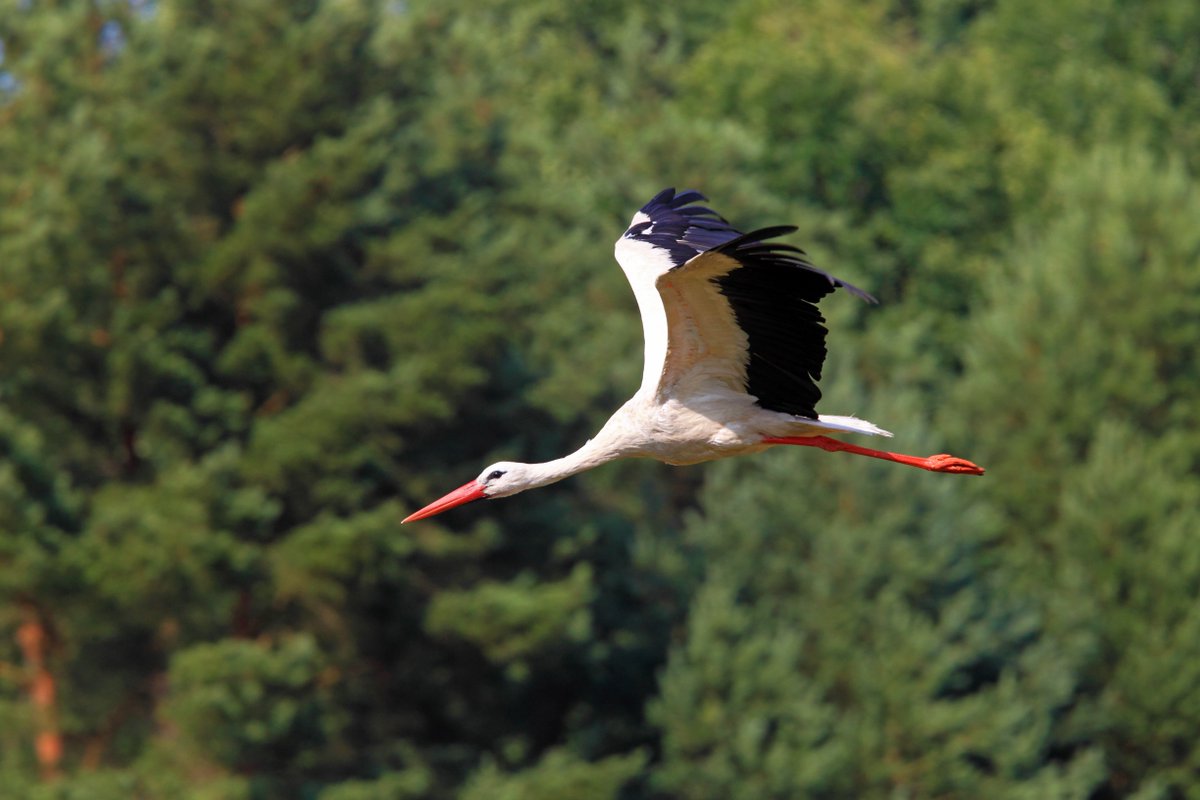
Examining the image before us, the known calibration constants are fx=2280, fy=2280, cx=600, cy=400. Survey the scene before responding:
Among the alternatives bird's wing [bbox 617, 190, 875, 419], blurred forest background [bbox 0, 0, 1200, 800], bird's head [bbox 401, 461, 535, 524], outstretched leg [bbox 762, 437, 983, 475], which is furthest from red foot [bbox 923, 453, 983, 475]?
blurred forest background [bbox 0, 0, 1200, 800]

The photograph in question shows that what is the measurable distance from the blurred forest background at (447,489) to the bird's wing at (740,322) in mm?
13557

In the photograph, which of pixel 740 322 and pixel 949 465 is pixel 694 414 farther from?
pixel 949 465

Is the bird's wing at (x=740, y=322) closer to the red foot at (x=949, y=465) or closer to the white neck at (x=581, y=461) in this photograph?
the white neck at (x=581, y=461)

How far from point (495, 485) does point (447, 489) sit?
14447mm

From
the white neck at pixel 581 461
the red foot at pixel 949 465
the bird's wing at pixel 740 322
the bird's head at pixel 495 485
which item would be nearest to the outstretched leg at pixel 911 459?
the red foot at pixel 949 465

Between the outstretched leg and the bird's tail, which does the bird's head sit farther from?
the bird's tail

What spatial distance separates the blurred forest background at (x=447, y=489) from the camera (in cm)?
2530

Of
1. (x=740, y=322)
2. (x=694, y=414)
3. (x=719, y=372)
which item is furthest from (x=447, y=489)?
(x=740, y=322)

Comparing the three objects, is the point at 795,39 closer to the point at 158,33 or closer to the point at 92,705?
the point at 158,33

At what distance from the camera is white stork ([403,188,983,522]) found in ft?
35.1

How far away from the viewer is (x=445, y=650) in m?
27.3

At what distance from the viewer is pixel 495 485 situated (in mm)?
12352

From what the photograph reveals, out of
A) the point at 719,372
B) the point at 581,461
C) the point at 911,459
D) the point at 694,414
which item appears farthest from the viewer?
the point at 911,459

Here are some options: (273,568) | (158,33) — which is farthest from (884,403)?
(158,33)
